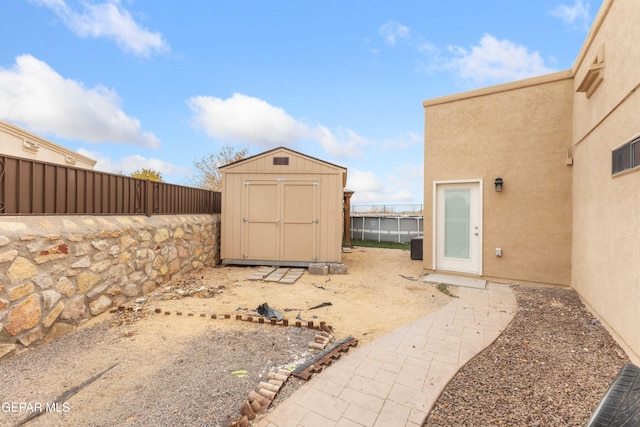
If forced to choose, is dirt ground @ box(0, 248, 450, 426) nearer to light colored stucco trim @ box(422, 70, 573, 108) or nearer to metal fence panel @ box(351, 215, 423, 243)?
light colored stucco trim @ box(422, 70, 573, 108)

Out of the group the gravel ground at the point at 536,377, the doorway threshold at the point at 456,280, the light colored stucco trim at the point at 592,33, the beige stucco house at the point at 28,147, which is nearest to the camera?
the gravel ground at the point at 536,377

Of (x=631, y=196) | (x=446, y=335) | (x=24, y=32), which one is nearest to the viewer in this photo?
(x=631, y=196)

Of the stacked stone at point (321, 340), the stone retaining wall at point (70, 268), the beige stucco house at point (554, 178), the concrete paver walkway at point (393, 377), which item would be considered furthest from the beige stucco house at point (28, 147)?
the beige stucco house at point (554, 178)

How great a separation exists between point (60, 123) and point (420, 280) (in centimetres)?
1313

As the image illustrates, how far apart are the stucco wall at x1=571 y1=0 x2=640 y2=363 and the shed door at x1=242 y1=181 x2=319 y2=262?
487cm

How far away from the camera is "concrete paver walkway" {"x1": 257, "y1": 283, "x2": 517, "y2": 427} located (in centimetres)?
177

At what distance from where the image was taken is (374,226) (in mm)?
13477

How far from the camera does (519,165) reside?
17.6ft

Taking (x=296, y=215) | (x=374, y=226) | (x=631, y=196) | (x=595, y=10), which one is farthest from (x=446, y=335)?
(x=374, y=226)

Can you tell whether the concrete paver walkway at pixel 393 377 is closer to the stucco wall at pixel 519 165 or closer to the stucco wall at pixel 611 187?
the stucco wall at pixel 611 187

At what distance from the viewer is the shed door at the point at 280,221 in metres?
6.76

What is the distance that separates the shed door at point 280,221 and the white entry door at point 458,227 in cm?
285

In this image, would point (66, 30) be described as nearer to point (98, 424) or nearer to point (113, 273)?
point (113, 273)

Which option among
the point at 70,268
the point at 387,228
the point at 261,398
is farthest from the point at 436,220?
the point at 387,228
